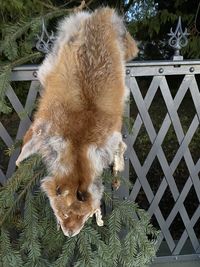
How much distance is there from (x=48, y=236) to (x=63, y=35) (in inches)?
41.6

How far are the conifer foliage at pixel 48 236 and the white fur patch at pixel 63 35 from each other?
1.46 ft

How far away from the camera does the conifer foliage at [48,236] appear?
2.16 meters

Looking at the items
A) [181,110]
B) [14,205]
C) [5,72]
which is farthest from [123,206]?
[181,110]

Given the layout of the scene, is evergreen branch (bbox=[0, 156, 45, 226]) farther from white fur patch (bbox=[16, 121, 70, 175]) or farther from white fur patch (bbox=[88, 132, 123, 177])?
white fur patch (bbox=[88, 132, 123, 177])

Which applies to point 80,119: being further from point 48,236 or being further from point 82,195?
point 48,236

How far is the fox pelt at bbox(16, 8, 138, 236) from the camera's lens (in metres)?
1.80

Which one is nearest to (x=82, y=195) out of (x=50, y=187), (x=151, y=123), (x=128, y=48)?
(x=50, y=187)

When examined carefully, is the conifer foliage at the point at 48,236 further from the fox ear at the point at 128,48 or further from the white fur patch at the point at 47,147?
the fox ear at the point at 128,48

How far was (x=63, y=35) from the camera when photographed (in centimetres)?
206

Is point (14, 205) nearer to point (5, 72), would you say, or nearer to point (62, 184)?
point (62, 184)

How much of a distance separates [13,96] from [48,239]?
854mm

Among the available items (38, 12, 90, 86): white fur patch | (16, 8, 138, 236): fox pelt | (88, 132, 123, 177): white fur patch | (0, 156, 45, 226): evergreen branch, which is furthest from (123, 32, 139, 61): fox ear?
(0, 156, 45, 226): evergreen branch

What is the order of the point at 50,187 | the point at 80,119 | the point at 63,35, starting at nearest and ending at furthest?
the point at 80,119 → the point at 50,187 → the point at 63,35

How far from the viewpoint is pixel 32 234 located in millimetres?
2156
